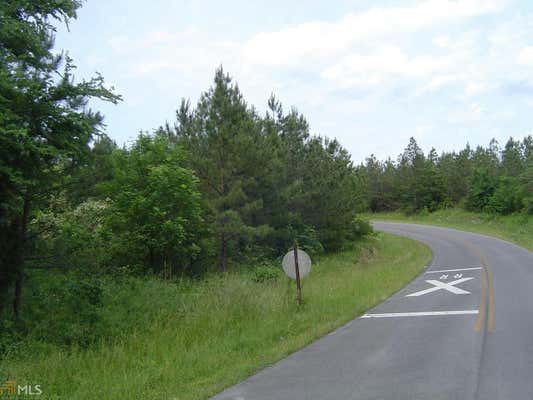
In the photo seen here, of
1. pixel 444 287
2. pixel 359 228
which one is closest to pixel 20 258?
pixel 444 287

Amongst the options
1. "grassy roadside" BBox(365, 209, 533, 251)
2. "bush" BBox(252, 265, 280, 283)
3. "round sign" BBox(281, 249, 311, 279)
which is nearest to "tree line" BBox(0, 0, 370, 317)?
"bush" BBox(252, 265, 280, 283)

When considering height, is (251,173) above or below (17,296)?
above

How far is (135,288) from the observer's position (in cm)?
1469

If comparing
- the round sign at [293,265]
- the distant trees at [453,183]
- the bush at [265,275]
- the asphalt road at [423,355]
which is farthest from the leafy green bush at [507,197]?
the round sign at [293,265]

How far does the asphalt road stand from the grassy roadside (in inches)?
675

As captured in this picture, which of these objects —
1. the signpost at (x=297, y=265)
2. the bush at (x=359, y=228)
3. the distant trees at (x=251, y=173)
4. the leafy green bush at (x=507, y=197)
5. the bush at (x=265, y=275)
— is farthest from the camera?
the leafy green bush at (x=507, y=197)

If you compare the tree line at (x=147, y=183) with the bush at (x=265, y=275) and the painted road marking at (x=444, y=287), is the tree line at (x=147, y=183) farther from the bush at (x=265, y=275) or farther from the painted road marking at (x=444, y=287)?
the painted road marking at (x=444, y=287)

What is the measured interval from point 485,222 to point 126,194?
4130 centimetres

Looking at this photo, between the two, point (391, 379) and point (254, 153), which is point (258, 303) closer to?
point (391, 379)

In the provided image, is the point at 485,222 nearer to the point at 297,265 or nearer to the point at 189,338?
the point at 297,265

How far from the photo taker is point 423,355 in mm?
8109

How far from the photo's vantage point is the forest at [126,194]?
911 cm

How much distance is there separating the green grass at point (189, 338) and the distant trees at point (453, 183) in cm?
3750

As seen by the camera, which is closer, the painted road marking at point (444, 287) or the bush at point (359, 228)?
the painted road marking at point (444, 287)
